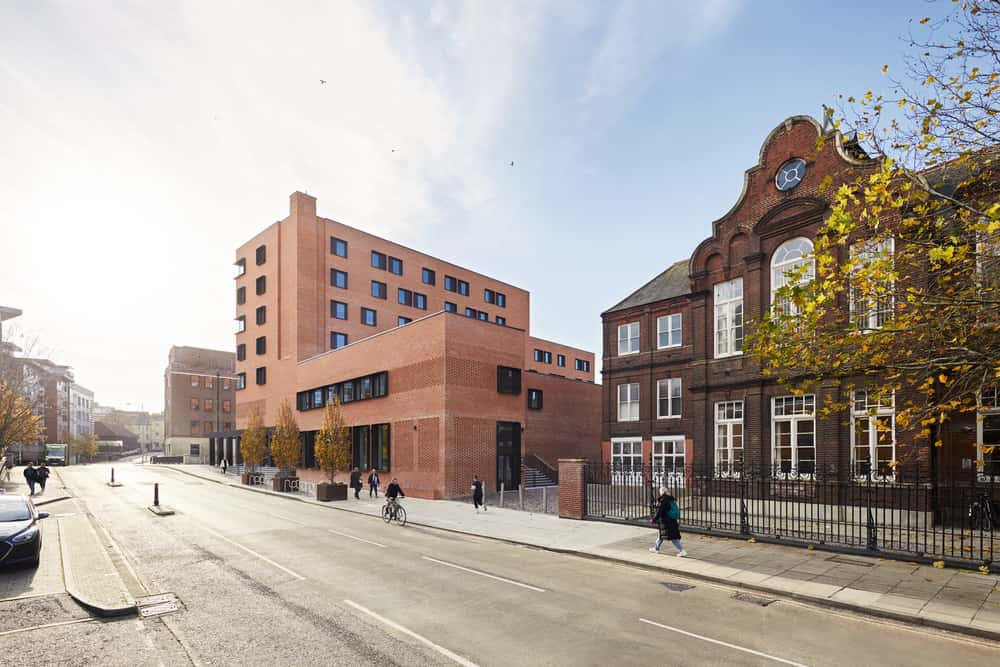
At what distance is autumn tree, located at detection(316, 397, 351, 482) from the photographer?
111ft

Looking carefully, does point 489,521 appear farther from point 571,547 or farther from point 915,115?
point 915,115

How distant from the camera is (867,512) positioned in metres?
14.9

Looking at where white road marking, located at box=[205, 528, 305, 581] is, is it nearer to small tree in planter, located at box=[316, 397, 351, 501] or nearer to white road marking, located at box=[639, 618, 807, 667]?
white road marking, located at box=[639, 618, 807, 667]

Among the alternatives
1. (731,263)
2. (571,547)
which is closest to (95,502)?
(571,547)

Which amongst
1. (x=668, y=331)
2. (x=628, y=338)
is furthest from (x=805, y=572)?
(x=628, y=338)

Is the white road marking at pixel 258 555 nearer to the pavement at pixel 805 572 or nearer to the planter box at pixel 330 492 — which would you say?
the pavement at pixel 805 572

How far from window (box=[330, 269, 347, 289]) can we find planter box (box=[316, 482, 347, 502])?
26.0 meters

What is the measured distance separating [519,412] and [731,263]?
52.5 feet

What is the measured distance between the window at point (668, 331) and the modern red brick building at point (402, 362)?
8491 millimetres

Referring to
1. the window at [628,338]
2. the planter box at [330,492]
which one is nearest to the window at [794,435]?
the window at [628,338]

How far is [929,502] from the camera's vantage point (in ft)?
60.0

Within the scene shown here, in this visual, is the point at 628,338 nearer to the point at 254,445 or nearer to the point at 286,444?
the point at 286,444

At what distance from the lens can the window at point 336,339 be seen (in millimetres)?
52513

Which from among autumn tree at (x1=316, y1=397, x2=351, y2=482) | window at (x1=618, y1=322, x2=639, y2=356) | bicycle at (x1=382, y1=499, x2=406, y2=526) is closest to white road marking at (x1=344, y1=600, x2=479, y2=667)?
bicycle at (x1=382, y1=499, x2=406, y2=526)
